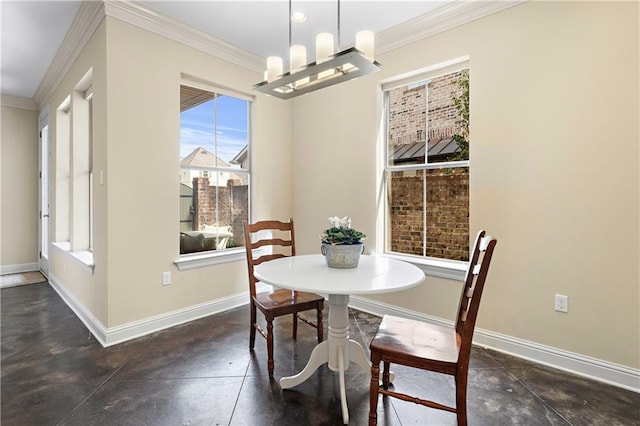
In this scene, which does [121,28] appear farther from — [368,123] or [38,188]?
[38,188]

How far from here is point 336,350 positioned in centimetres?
192

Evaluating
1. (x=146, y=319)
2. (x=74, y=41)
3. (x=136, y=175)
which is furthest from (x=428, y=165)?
(x=74, y=41)

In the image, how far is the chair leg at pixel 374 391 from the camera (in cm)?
144

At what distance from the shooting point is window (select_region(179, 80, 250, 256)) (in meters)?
3.10

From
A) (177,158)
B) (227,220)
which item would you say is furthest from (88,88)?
(227,220)

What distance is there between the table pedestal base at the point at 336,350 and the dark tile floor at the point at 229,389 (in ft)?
0.26

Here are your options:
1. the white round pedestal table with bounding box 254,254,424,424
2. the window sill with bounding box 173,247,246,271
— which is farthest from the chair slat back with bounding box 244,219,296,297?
the window sill with bounding box 173,247,246,271

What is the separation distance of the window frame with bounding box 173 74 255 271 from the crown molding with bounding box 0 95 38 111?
3.80 metres

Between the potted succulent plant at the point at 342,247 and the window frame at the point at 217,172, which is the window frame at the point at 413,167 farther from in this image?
the window frame at the point at 217,172

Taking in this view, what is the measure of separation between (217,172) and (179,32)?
1.31 meters

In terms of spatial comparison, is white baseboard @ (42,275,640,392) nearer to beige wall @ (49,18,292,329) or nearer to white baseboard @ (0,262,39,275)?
beige wall @ (49,18,292,329)

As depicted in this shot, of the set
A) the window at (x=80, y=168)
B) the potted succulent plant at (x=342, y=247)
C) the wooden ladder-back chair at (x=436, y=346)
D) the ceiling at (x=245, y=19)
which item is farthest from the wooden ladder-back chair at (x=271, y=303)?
the window at (x=80, y=168)

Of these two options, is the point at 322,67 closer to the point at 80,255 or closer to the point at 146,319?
the point at 146,319

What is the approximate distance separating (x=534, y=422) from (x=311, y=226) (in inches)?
103
